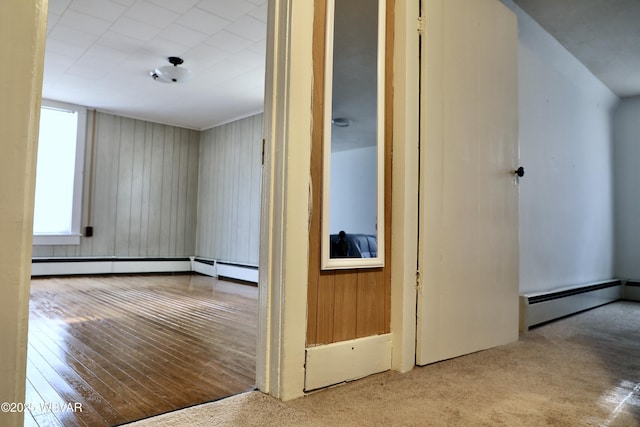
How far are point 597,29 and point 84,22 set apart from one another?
4.36 meters

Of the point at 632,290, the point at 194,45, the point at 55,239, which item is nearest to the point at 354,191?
the point at 194,45

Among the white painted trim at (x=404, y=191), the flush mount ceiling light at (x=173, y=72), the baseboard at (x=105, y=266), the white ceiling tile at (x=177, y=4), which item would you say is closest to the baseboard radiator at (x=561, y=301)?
the white painted trim at (x=404, y=191)

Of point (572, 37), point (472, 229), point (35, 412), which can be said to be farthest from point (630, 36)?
point (35, 412)

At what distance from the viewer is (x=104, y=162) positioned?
6199 mm

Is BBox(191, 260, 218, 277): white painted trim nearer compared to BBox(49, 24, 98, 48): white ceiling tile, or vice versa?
BBox(49, 24, 98, 48): white ceiling tile

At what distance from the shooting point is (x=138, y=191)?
6.50 metres

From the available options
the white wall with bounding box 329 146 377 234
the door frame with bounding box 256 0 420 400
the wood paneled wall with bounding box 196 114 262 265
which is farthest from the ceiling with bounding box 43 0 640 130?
the white wall with bounding box 329 146 377 234

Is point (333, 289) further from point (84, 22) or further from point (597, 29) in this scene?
Result: point (597, 29)

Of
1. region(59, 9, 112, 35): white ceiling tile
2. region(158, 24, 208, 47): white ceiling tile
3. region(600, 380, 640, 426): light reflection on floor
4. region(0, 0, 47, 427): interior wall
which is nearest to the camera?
region(0, 0, 47, 427): interior wall

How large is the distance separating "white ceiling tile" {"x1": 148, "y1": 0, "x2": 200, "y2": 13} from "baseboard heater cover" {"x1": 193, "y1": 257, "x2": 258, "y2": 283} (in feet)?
10.9

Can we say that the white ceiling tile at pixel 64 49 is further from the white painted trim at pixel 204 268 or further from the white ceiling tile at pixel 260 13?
the white painted trim at pixel 204 268

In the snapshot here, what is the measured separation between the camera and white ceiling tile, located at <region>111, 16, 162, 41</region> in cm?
344

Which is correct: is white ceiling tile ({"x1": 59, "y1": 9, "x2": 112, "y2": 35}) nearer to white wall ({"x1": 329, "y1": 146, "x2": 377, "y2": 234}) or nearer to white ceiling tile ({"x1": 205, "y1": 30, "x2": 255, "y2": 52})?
white ceiling tile ({"x1": 205, "y1": 30, "x2": 255, "y2": 52})

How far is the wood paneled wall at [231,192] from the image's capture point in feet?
19.4
